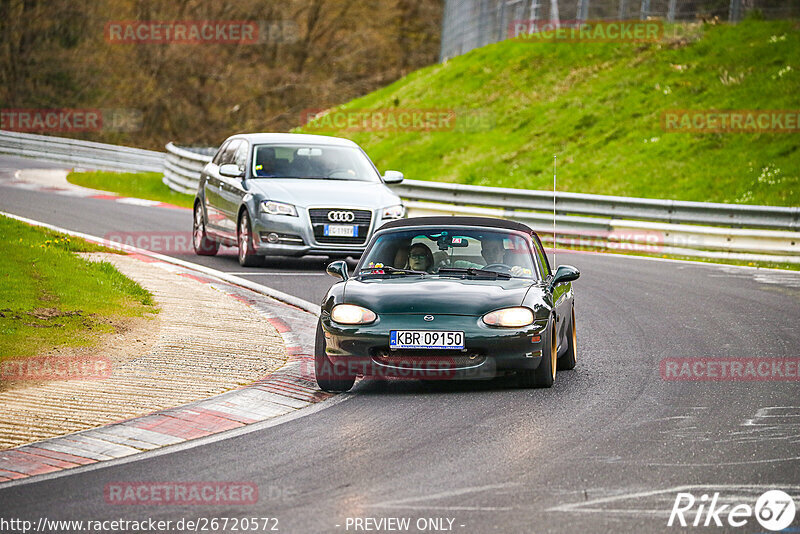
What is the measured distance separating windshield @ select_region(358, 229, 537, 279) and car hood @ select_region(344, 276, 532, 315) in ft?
1.28

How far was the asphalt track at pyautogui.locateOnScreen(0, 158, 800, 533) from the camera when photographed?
5961 millimetres

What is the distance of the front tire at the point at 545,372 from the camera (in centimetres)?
916

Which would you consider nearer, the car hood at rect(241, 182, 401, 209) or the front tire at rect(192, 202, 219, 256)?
the car hood at rect(241, 182, 401, 209)

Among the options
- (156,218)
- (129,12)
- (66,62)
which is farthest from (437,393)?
(129,12)

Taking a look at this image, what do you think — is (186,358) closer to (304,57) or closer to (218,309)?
(218,309)

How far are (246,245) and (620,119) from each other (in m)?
17.2

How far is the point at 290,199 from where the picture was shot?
16750mm

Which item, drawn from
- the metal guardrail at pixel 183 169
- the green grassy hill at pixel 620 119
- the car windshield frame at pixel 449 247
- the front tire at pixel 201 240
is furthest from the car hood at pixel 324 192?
the metal guardrail at pixel 183 169

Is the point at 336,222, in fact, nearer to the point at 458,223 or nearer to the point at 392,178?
the point at 392,178

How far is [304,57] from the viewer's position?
6125 cm

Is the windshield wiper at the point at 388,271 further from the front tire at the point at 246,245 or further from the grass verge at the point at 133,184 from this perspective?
the grass verge at the point at 133,184

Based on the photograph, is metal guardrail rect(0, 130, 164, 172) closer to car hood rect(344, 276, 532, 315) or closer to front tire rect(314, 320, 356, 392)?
car hood rect(344, 276, 532, 315)

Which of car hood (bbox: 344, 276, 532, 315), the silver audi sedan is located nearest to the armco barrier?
the silver audi sedan

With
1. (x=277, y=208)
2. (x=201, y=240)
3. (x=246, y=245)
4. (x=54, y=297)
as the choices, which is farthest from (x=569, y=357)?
(x=201, y=240)
